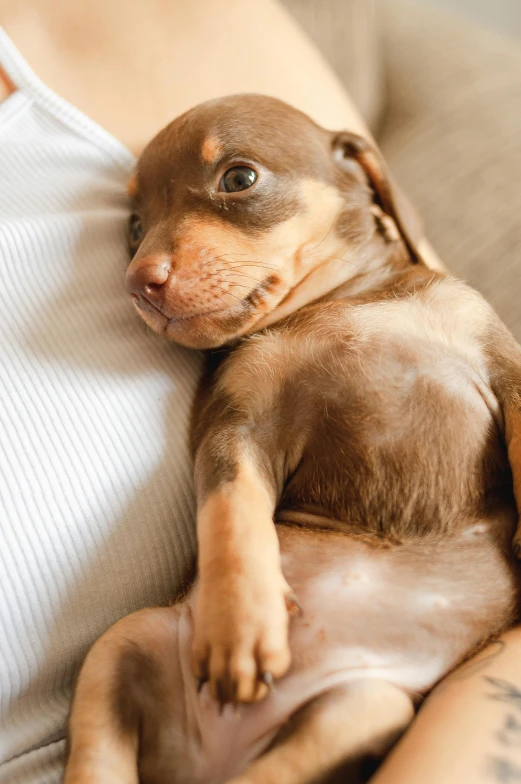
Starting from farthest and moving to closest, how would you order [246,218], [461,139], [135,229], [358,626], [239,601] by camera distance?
1. [461,139]
2. [135,229]
3. [246,218]
4. [358,626]
5. [239,601]

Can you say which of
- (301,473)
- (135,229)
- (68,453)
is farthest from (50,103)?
(301,473)

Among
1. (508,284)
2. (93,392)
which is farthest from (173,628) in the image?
(508,284)

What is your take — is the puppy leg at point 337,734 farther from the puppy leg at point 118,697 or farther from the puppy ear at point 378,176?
the puppy ear at point 378,176

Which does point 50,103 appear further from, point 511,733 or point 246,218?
point 511,733

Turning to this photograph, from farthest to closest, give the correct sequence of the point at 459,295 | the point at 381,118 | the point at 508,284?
the point at 381,118, the point at 508,284, the point at 459,295

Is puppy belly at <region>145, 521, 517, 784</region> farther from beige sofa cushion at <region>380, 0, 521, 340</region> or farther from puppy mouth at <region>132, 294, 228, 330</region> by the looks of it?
beige sofa cushion at <region>380, 0, 521, 340</region>

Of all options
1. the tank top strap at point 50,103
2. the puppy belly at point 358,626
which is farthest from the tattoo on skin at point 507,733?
the tank top strap at point 50,103

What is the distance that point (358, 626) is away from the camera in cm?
118

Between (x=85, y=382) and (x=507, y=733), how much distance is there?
0.95m

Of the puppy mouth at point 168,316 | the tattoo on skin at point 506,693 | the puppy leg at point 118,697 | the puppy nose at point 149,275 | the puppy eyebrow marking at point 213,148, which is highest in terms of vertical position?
the puppy eyebrow marking at point 213,148

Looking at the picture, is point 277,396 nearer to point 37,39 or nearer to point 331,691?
point 331,691

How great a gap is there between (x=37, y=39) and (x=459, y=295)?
58.2 inches

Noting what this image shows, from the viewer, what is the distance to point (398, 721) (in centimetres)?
108

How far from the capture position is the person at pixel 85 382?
116 cm
